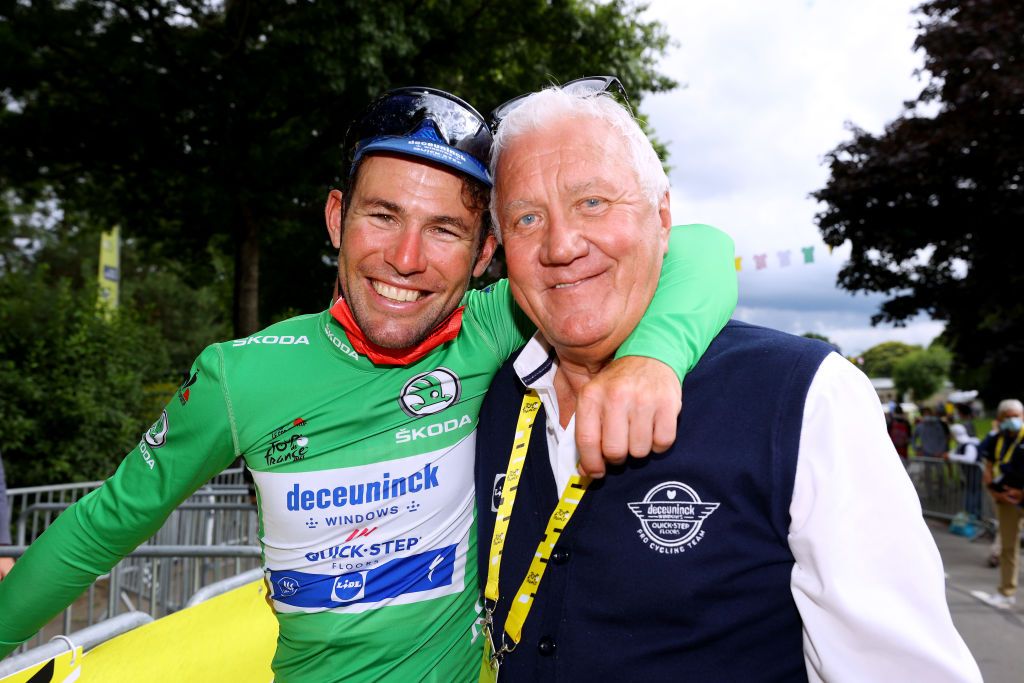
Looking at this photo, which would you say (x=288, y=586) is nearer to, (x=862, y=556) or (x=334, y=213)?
(x=334, y=213)

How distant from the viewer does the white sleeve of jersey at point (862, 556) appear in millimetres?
1351

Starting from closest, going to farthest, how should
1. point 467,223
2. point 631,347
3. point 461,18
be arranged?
point 631,347 < point 467,223 < point 461,18

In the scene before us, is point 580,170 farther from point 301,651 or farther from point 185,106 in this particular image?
point 185,106

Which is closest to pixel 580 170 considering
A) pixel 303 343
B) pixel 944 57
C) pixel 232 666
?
pixel 303 343

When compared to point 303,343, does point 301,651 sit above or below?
below

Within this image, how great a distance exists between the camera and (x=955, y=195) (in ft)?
46.1

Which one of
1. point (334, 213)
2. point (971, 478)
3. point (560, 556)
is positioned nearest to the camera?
point (560, 556)

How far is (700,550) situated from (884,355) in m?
132

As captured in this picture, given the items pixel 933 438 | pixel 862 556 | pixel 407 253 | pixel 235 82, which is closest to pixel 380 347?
pixel 407 253

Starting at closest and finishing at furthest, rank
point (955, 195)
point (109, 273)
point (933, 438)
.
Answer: point (109, 273)
point (955, 195)
point (933, 438)

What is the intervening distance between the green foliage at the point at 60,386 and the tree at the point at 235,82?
183 centimetres

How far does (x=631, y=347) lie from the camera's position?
1683 millimetres

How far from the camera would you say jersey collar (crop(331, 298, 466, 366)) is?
2.10 m

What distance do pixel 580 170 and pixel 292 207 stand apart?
33.2 ft
